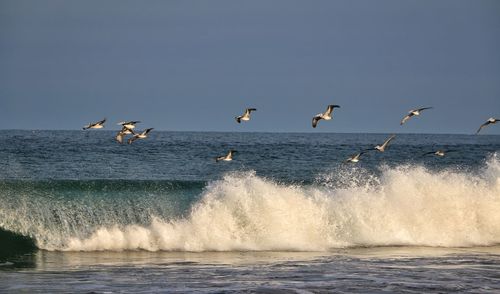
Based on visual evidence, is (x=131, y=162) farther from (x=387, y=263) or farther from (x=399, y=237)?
(x=387, y=263)

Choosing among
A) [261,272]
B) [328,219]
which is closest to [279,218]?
[328,219]

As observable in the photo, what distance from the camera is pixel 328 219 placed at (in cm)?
2675

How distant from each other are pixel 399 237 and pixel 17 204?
37.0 feet

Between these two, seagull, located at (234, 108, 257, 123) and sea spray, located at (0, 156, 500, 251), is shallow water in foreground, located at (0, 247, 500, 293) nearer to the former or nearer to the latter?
sea spray, located at (0, 156, 500, 251)

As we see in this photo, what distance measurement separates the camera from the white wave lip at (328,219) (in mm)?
24812

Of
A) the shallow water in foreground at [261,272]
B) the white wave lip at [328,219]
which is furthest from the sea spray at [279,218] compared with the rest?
the shallow water in foreground at [261,272]

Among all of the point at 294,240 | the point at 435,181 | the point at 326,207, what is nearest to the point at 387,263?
the point at 294,240

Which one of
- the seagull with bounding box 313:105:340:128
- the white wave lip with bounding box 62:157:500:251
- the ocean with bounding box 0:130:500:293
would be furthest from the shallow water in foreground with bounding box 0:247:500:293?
the seagull with bounding box 313:105:340:128

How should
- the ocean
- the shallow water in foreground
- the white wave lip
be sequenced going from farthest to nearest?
the white wave lip
the ocean
the shallow water in foreground

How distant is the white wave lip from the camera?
2481 centimetres

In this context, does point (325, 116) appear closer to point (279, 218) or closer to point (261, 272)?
point (279, 218)

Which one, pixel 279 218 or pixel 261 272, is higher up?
pixel 279 218

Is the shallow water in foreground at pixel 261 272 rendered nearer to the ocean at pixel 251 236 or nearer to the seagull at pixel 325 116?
the ocean at pixel 251 236

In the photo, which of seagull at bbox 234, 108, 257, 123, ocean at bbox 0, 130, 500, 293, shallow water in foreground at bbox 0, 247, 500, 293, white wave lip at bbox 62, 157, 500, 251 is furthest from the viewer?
seagull at bbox 234, 108, 257, 123
